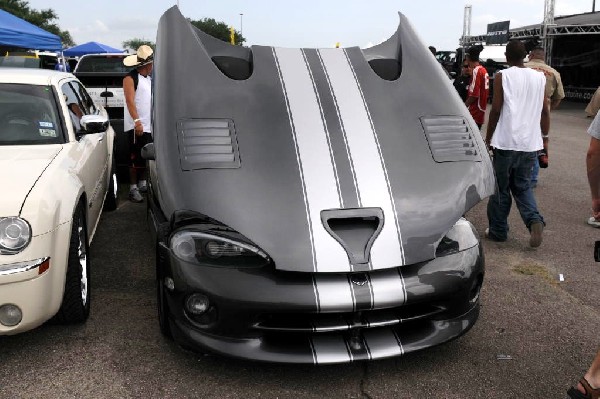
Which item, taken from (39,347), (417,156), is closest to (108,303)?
(39,347)

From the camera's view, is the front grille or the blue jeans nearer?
the front grille

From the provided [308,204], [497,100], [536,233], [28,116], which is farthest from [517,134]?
[28,116]

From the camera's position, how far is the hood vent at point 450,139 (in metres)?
3.30

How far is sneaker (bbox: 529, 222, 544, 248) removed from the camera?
194 inches

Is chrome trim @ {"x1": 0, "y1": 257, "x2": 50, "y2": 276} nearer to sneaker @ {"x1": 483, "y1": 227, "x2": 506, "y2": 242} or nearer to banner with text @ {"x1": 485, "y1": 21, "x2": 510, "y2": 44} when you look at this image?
sneaker @ {"x1": 483, "y1": 227, "x2": 506, "y2": 242}

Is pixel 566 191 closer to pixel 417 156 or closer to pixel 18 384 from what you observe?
pixel 417 156

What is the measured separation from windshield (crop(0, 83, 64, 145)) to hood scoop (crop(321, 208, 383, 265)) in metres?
2.20

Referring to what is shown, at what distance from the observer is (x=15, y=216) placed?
270 centimetres

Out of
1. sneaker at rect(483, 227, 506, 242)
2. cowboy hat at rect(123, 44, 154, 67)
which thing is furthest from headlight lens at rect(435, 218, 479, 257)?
cowboy hat at rect(123, 44, 154, 67)

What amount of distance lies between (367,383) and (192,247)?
1.12 m

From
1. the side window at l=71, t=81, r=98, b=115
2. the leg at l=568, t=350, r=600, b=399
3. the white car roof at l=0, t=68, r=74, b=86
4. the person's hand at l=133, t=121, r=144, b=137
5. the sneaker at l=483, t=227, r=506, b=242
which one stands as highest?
the white car roof at l=0, t=68, r=74, b=86

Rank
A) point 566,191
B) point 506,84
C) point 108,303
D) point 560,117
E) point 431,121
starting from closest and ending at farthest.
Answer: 1. point 431,121
2. point 108,303
3. point 506,84
4. point 566,191
5. point 560,117

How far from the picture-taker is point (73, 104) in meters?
4.65

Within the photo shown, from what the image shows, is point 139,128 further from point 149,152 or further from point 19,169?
point 19,169
